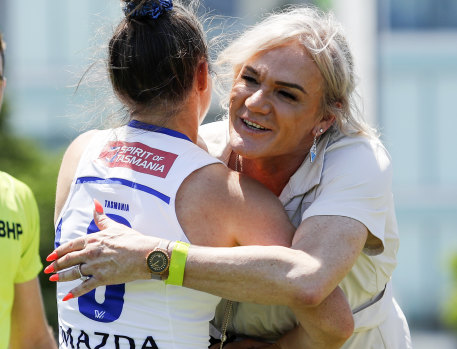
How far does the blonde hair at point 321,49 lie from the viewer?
3.07m

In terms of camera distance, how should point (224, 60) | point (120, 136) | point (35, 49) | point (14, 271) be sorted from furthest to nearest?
point (35, 49) < point (14, 271) < point (224, 60) < point (120, 136)

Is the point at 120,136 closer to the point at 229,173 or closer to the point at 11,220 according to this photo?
the point at 229,173

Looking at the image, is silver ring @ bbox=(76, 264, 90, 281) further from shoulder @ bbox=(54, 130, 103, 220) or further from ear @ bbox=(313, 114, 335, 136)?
ear @ bbox=(313, 114, 335, 136)

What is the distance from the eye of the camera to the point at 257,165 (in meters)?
3.34

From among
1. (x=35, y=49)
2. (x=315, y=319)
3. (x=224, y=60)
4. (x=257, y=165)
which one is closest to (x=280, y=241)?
(x=315, y=319)

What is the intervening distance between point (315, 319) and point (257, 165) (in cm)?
79

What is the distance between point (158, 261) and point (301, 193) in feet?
2.22

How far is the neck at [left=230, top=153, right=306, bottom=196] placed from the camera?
3.29 m

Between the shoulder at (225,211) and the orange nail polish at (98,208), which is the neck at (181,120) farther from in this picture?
the orange nail polish at (98,208)

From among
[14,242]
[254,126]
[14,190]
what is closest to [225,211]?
[254,126]

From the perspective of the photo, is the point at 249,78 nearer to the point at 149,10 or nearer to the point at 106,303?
the point at 149,10

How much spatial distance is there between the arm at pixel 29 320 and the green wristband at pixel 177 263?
131 cm

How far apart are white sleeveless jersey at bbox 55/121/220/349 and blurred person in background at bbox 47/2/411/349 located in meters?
0.08

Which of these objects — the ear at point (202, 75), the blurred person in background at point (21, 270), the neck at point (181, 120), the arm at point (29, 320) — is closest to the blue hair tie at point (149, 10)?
the ear at point (202, 75)
